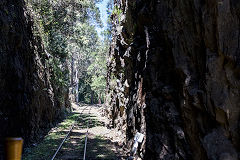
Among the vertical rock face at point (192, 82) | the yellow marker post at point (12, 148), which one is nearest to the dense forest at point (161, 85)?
the vertical rock face at point (192, 82)

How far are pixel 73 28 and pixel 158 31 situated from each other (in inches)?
669

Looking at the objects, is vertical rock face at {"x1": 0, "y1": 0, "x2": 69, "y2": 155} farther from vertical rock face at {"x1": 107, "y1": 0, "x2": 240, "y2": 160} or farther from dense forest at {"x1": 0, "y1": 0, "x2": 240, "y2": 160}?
vertical rock face at {"x1": 107, "y1": 0, "x2": 240, "y2": 160}

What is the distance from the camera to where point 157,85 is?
7.86 meters

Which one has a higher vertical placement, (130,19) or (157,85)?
(130,19)

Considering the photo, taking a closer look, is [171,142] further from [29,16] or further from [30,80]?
[29,16]

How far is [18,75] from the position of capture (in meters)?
10.7

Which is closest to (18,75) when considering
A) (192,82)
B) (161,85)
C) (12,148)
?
(12,148)

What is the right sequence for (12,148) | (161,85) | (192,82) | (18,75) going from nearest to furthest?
(192,82)
(161,85)
(12,148)
(18,75)

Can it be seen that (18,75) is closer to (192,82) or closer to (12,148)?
(12,148)

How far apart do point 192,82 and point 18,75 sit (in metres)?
8.10

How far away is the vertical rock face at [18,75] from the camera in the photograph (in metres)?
9.33

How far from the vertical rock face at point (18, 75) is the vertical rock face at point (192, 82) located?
548cm

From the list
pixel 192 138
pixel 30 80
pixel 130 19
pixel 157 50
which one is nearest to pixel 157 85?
pixel 157 50

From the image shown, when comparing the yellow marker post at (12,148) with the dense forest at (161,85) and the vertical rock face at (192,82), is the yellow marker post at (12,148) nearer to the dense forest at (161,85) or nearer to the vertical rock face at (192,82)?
the dense forest at (161,85)
